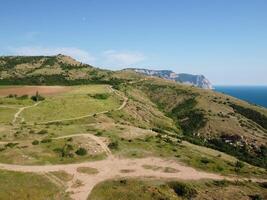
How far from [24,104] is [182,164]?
67.6 m

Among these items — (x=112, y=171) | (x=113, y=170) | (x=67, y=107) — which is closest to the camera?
(x=112, y=171)

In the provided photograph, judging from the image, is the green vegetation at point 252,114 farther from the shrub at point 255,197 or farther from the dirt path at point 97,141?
the shrub at point 255,197

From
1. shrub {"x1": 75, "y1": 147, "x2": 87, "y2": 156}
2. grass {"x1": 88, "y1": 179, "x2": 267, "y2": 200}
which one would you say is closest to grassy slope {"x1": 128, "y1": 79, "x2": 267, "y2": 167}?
grass {"x1": 88, "y1": 179, "x2": 267, "y2": 200}

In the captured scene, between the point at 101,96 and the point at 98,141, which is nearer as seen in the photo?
the point at 98,141

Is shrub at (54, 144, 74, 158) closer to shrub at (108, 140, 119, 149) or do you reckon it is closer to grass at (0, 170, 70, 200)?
shrub at (108, 140, 119, 149)

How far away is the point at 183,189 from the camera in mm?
46094

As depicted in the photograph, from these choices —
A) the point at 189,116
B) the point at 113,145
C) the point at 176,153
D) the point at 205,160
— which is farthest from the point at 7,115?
the point at 189,116

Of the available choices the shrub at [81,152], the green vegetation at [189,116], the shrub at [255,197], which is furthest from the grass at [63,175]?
the green vegetation at [189,116]

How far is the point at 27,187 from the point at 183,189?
62.7 feet

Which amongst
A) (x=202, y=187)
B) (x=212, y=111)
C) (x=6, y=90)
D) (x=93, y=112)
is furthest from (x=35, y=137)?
(x=212, y=111)

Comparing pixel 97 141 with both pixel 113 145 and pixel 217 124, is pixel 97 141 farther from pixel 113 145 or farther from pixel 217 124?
pixel 217 124

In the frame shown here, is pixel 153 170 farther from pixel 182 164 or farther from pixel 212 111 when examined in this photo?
pixel 212 111

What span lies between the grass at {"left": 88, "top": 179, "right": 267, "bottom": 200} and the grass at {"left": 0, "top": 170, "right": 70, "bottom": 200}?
4586 millimetres

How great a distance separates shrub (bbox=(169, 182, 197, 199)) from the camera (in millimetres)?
Result: 45219
